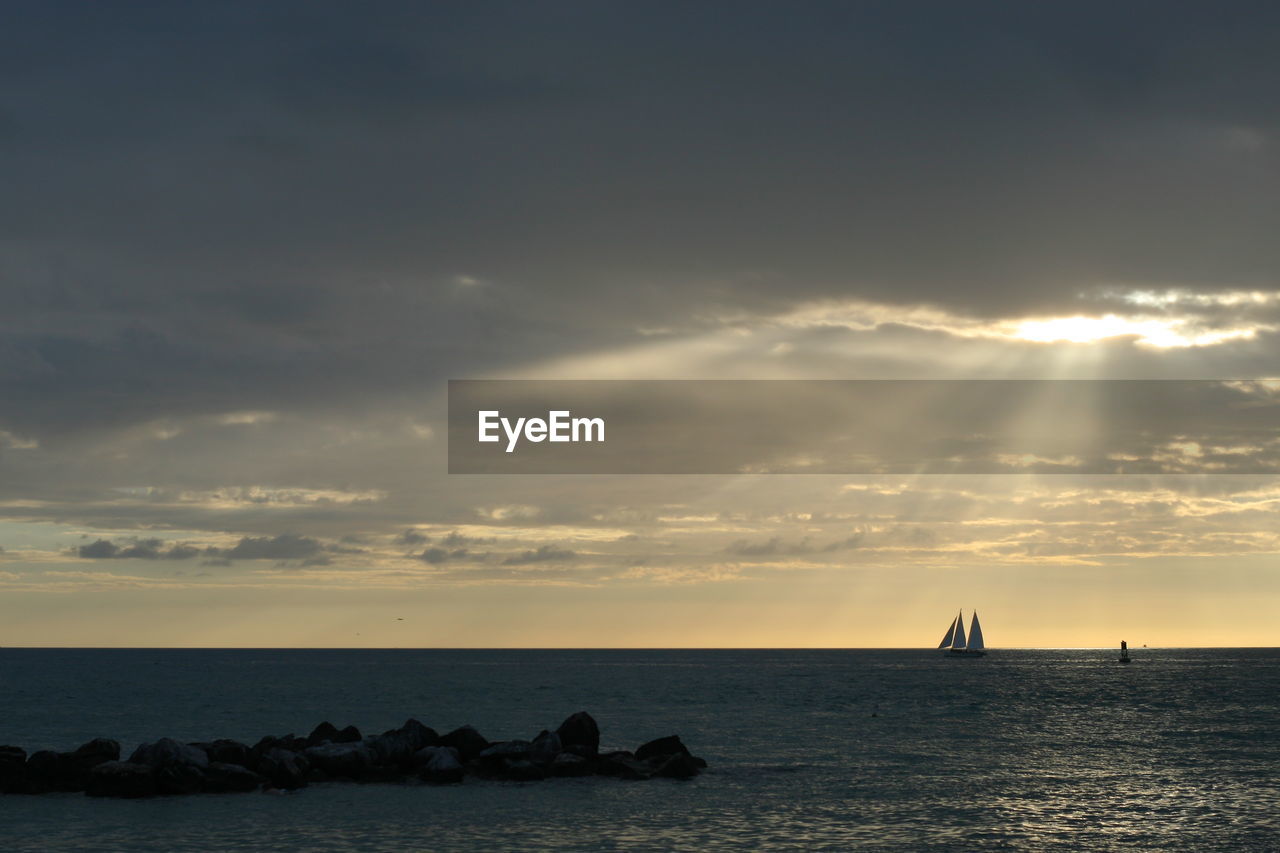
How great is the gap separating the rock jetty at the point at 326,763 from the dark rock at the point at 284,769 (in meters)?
0.04

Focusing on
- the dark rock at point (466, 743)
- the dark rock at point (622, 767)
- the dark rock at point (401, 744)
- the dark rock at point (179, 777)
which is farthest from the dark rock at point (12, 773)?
the dark rock at point (622, 767)

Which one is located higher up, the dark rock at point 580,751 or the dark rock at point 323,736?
the dark rock at point 323,736

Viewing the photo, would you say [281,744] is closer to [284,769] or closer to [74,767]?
[284,769]

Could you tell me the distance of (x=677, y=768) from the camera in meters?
56.9

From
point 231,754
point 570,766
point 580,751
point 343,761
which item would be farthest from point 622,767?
point 231,754

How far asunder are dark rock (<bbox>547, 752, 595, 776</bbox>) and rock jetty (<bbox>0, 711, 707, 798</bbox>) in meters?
0.05

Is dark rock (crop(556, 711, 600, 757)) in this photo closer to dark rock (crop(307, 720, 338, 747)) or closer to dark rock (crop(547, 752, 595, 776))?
dark rock (crop(547, 752, 595, 776))

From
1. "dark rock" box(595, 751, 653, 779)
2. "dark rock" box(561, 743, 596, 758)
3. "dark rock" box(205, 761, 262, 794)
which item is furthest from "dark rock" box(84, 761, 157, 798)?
"dark rock" box(595, 751, 653, 779)

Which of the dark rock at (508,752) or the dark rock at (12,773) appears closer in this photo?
the dark rock at (12,773)

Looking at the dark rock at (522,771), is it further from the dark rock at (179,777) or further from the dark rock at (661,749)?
the dark rock at (179,777)

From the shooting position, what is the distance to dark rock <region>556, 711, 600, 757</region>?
60281mm

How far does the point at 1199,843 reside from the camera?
138 ft

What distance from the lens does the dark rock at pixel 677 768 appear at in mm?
56656

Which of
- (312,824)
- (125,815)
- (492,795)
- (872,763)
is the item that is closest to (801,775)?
(872,763)
